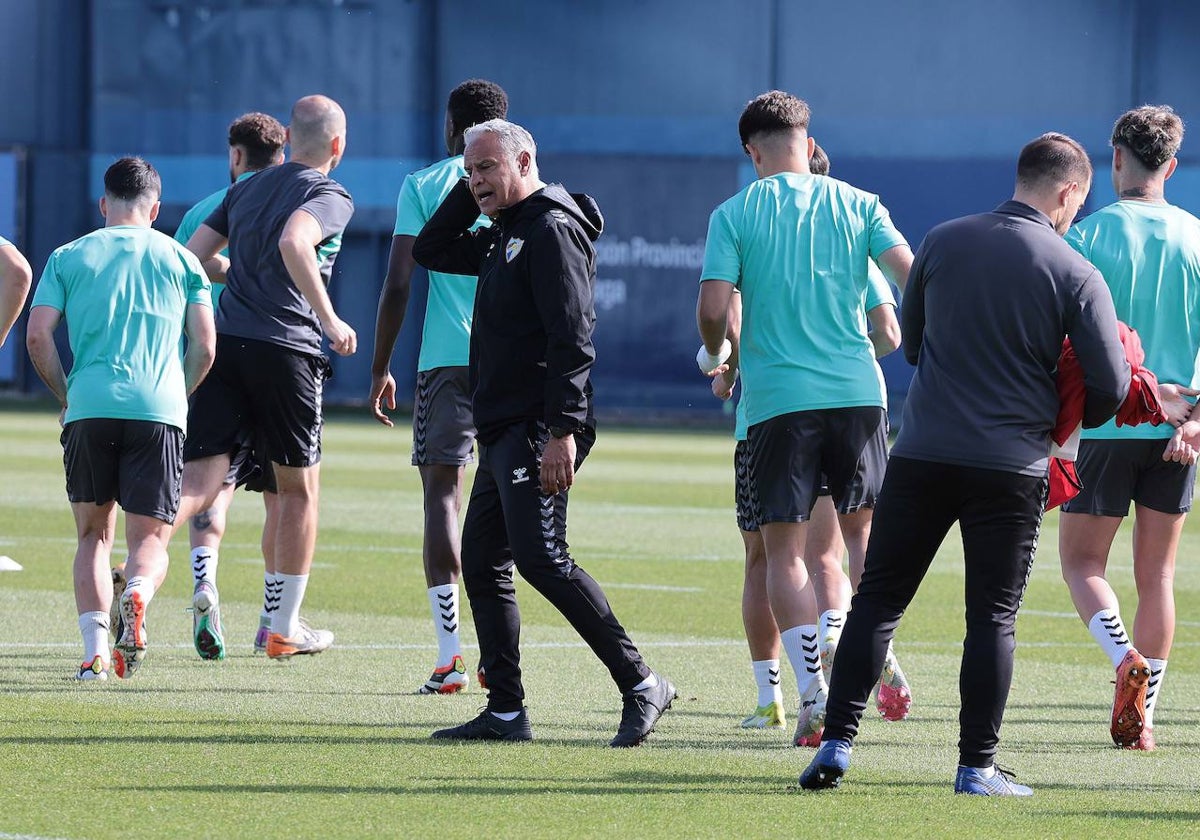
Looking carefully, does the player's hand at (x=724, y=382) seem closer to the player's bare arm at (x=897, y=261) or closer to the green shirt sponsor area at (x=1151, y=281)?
→ the player's bare arm at (x=897, y=261)

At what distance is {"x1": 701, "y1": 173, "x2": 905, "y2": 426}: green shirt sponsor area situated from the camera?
23.2 ft

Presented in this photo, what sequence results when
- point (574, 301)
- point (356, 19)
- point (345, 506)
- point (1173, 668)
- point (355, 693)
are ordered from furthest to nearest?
1. point (356, 19)
2. point (345, 506)
3. point (1173, 668)
4. point (355, 693)
5. point (574, 301)

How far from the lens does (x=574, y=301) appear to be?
6.73 metres

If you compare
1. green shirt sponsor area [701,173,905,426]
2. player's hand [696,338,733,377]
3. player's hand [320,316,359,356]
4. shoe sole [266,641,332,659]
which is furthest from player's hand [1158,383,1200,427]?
shoe sole [266,641,332,659]

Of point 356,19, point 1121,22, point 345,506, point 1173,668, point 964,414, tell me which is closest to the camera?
point 964,414

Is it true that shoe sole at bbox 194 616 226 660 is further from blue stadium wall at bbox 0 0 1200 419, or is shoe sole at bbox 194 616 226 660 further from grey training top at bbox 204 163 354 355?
blue stadium wall at bbox 0 0 1200 419

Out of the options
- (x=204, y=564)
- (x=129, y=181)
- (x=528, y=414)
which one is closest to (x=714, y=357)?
(x=528, y=414)

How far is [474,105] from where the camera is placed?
26.8 feet

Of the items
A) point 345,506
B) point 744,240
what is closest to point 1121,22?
point 345,506

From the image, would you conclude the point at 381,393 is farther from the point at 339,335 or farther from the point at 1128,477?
the point at 1128,477

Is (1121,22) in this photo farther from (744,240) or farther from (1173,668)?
(744,240)

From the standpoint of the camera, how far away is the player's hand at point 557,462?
6742mm

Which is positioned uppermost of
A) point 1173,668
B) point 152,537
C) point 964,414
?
point 964,414

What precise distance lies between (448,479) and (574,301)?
74.3 inches
